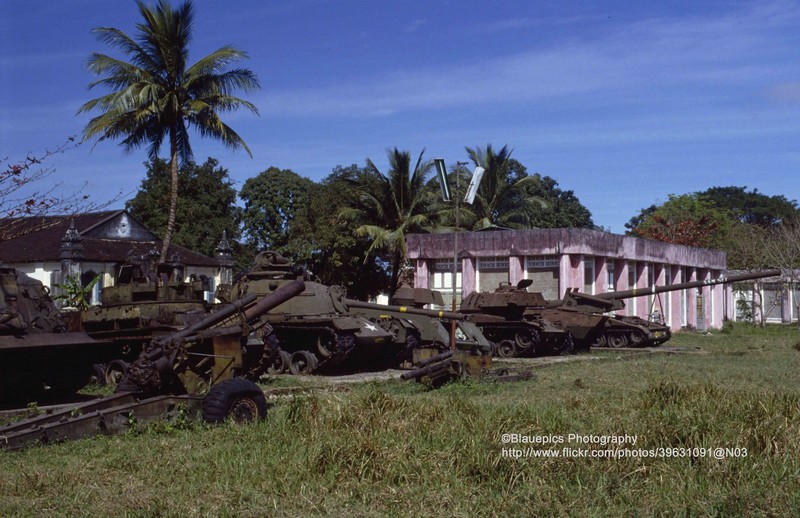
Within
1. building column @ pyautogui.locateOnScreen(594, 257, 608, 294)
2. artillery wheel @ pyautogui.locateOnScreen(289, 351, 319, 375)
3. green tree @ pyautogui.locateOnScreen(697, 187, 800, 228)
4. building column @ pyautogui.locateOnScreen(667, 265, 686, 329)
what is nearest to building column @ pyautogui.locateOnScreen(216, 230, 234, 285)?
building column @ pyautogui.locateOnScreen(594, 257, 608, 294)

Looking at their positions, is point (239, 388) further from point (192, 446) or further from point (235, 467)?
point (235, 467)

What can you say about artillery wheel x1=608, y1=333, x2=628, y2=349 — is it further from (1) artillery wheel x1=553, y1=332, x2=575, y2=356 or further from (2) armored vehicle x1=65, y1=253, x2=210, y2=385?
(2) armored vehicle x1=65, y1=253, x2=210, y2=385

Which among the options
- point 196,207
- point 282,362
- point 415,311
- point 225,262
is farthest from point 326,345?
point 196,207

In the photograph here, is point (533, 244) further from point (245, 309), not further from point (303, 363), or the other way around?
point (245, 309)

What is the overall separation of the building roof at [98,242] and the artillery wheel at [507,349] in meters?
16.9

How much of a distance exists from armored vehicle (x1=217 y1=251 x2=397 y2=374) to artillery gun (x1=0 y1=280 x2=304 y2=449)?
16.9 ft

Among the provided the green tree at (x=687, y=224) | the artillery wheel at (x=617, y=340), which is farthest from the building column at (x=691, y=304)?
the artillery wheel at (x=617, y=340)

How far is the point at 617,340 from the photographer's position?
89.6 feet

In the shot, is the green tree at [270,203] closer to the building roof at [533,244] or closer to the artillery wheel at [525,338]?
the building roof at [533,244]

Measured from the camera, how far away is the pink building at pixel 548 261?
30.0 metres

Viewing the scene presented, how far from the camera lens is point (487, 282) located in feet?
104

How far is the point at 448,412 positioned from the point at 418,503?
2.90 m

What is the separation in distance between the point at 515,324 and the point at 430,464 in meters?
16.1

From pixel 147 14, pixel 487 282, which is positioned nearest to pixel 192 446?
pixel 147 14
